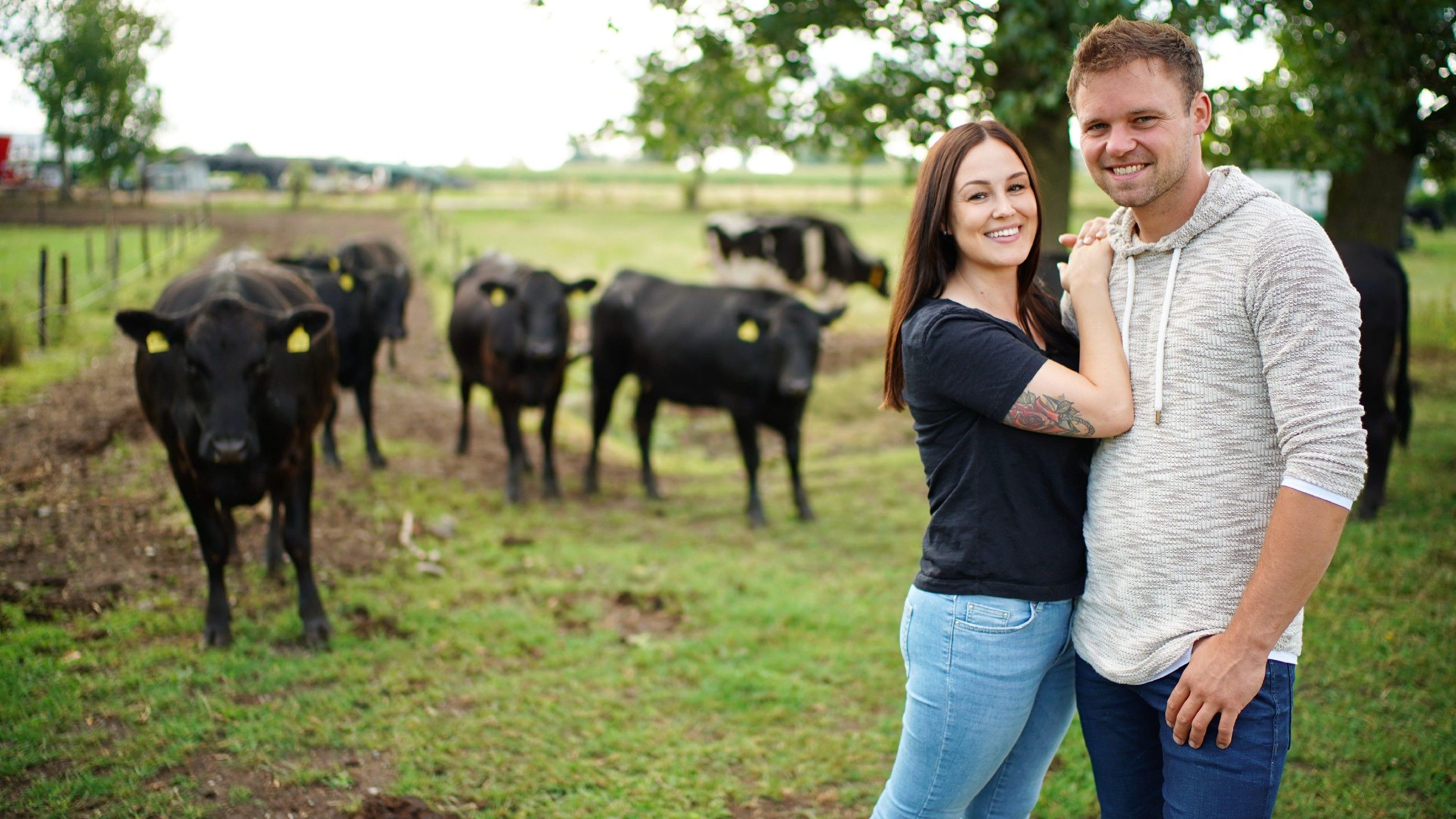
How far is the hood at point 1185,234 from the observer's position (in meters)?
2.06

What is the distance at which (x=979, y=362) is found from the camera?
6.96ft

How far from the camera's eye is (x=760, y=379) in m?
8.31

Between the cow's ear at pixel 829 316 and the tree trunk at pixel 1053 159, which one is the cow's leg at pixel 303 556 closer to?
the cow's ear at pixel 829 316

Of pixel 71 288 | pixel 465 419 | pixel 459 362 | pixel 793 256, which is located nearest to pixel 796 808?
pixel 465 419

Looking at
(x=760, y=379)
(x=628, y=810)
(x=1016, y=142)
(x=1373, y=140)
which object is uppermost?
(x=1373, y=140)

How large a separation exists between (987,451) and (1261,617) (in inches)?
23.8

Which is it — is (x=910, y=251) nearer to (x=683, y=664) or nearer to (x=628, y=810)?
(x=628, y=810)

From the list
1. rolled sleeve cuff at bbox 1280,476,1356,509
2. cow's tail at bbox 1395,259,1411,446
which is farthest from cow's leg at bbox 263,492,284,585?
cow's tail at bbox 1395,259,1411,446

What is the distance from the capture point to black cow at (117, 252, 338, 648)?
471cm

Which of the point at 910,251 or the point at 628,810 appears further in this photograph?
the point at 628,810

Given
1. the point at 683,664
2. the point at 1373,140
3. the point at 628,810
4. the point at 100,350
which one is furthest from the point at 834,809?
the point at 100,350

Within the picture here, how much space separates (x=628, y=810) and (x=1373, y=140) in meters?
8.10

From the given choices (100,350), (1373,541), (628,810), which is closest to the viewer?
(628,810)

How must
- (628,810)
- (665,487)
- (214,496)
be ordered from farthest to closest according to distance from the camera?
(665,487), (214,496), (628,810)
